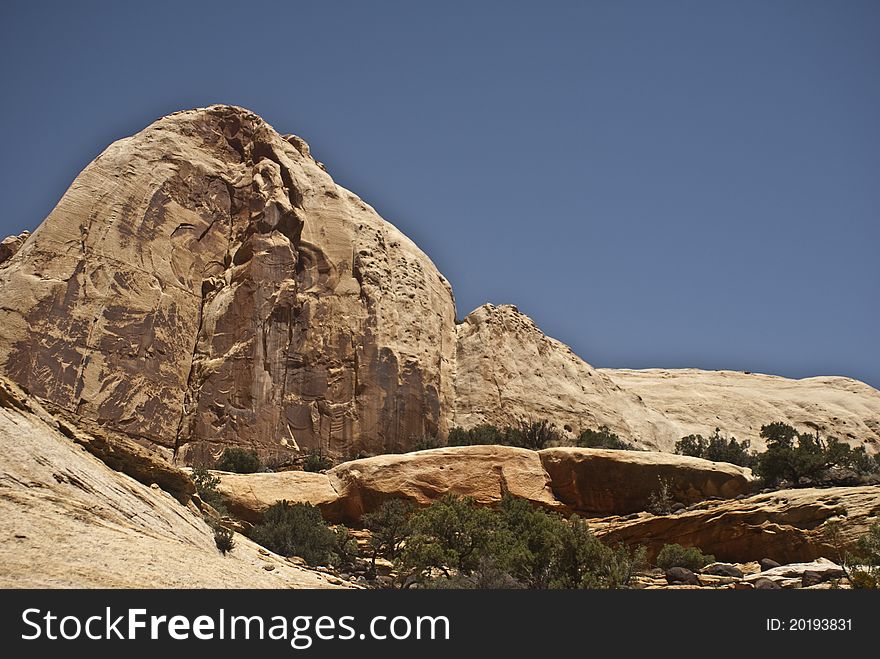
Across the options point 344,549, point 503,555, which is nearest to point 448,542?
point 503,555

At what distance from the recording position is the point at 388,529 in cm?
2742

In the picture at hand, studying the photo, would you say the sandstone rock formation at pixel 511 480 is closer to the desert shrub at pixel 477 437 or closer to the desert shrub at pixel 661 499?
the desert shrub at pixel 661 499

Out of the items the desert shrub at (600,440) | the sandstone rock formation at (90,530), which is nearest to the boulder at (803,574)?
the sandstone rock formation at (90,530)

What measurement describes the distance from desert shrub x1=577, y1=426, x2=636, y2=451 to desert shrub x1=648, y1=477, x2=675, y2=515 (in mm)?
8332

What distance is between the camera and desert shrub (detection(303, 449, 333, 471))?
123ft

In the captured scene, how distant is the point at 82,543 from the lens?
1527 centimetres

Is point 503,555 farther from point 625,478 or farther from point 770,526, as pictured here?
point 625,478

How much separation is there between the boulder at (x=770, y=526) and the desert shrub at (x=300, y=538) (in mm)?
9239

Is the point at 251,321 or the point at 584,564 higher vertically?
the point at 251,321

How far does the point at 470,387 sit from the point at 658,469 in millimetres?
14809

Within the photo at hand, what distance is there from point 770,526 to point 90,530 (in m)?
18.7

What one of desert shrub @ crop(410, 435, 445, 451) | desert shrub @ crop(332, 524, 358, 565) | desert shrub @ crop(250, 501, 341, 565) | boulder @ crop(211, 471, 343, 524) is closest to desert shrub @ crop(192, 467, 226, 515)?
boulder @ crop(211, 471, 343, 524)

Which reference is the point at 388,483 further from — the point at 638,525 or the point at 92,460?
the point at 92,460

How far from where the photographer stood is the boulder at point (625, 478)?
1286 inches
